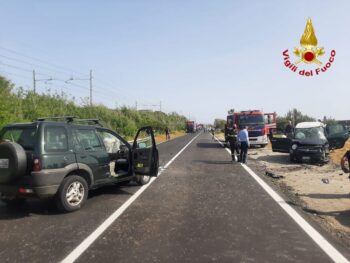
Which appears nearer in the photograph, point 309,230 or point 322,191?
point 309,230

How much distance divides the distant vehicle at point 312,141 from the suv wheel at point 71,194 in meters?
10.7

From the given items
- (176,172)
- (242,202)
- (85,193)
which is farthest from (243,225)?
(176,172)

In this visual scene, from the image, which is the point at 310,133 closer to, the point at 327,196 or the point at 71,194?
the point at 327,196

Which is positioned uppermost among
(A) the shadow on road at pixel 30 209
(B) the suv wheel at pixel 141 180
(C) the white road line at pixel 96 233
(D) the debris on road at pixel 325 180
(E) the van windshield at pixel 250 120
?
(E) the van windshield at pixel 250 120

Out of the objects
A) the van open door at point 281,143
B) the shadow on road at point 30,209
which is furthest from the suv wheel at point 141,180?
the van open door at point 281,143

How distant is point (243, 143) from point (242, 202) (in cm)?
806

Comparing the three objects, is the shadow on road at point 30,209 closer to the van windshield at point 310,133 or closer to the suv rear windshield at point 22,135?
the suv rear windshield at point 22,135

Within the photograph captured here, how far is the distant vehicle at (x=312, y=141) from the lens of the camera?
15227 mm

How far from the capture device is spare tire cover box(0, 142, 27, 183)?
256 inches

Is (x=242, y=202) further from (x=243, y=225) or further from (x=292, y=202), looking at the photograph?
(x=243, y=225)

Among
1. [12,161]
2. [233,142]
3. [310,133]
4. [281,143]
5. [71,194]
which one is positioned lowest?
[71,194]

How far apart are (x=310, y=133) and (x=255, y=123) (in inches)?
366

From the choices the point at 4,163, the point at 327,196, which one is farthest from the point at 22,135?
the point at 327,196

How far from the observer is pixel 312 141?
619 inches
